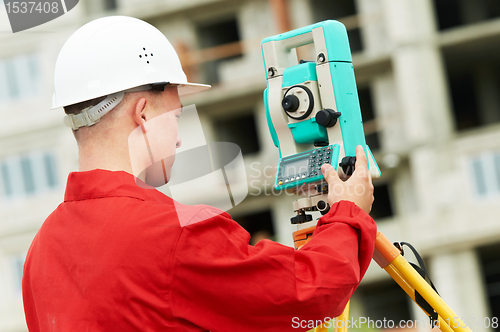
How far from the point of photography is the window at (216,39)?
15001 mm

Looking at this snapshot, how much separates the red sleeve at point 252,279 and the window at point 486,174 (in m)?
11.9

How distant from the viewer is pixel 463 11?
14969mm

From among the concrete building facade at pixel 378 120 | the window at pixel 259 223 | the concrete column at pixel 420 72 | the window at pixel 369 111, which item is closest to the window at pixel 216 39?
the concrete building facade at pixel 378 120

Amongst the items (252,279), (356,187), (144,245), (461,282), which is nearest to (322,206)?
(356,187)

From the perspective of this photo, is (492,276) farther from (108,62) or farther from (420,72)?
(108,62)

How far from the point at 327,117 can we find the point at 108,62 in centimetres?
68

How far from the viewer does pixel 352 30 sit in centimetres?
1516

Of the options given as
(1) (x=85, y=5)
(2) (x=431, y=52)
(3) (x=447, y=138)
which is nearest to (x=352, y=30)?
(2) (x=431, y=52)

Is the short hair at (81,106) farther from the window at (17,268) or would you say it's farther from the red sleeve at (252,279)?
the window at (17,268)

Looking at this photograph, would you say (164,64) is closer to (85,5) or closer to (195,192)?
(195,192)

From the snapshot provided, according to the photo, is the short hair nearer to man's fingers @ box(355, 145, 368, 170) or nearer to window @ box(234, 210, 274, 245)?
man's fingers @ box(355, 145, 368, 170)

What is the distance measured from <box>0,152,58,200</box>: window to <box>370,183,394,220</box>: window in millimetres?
8192

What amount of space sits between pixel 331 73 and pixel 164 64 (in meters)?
0.56

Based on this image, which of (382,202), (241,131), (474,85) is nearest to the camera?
(474,85)
